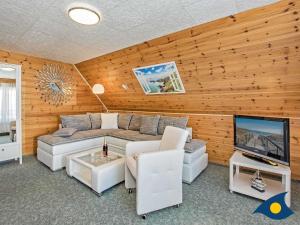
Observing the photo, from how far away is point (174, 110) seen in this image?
13.4 feet

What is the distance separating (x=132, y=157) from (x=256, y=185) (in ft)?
5.65

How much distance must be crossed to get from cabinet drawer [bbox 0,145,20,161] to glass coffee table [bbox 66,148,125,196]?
1.52m

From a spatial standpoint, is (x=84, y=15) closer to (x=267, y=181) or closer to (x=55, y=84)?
(x=55, y=84)

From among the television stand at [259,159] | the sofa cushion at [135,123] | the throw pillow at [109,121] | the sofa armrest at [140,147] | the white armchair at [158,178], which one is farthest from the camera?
the throw pillow at [109,121]

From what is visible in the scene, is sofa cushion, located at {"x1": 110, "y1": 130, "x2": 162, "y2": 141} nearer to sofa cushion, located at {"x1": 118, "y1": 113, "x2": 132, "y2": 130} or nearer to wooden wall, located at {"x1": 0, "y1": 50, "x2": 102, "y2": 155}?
sofa cushion, located at {"x1": 118, "y1": 113, "x2": 132, "y2": 130}

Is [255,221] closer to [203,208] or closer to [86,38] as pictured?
[203,208]

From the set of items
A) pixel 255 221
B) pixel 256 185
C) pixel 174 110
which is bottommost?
pixel 255 221

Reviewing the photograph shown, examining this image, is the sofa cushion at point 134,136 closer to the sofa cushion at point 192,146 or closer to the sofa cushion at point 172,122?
the sofa cushion at point 172,122

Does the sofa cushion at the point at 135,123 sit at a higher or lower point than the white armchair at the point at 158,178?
higher

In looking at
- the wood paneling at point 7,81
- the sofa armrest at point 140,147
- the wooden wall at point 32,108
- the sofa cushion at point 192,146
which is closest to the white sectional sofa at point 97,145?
the sofa cushion at point 192,146

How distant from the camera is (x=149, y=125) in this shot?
3.84 metres

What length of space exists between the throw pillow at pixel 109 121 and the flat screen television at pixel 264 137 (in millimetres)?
3021

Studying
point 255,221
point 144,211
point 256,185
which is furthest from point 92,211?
point 256,185

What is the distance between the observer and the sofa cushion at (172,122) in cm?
345
